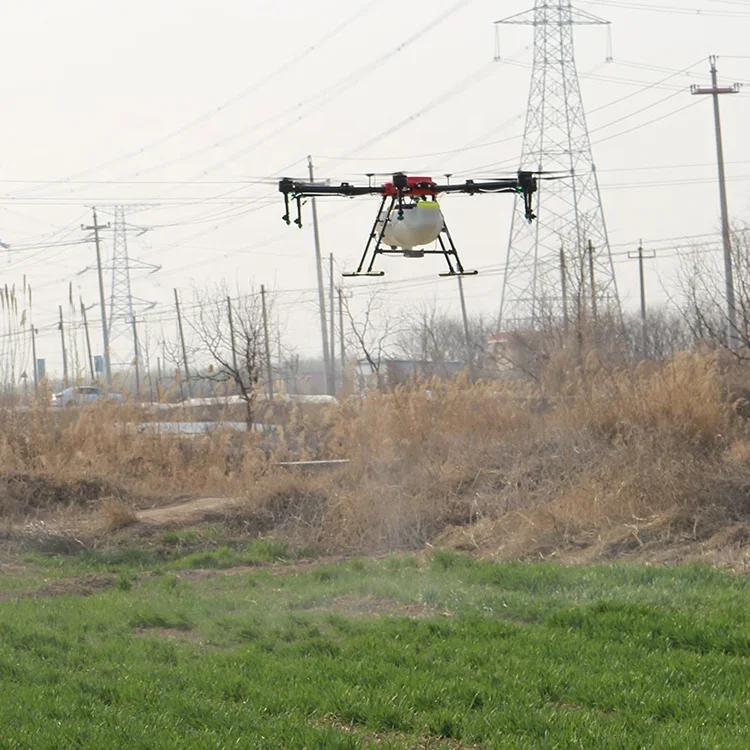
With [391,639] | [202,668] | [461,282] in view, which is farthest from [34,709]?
[461,282]

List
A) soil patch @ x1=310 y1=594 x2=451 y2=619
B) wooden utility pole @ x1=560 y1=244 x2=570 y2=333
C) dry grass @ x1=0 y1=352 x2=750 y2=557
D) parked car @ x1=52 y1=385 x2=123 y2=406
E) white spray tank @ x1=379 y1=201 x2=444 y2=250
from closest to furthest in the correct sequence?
soil patch @ x1=310 y1=594 x2=451 y2=619 < white spray tank @ x1=379 y1=201 x2=444 y2=250 < dry grass @ x1=0 y1=352 x2=750 y2=557 < parked car @ x1=52 y1=385 x2=123 y2=406 < wooden utility pole @ x1=560 y1=244 x2=570 y2=333

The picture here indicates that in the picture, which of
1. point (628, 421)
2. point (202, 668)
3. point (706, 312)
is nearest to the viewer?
point (202, 668)

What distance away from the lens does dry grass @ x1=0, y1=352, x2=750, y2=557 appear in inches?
593

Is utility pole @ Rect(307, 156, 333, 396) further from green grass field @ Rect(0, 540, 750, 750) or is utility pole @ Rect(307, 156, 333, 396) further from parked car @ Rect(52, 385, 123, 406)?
green grass field @ Rect(0, 540, 750, 750)

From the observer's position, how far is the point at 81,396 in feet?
77.4

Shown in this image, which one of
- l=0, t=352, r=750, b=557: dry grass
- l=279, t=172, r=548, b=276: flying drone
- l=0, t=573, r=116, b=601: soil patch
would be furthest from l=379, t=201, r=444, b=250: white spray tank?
l=0, t=573, r=116, b=601: soil patch

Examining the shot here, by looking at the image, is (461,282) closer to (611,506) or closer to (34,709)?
(611,506)

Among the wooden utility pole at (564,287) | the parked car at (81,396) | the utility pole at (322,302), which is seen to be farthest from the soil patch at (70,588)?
the utility pole at (322,302)

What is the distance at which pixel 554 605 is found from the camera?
10.3m

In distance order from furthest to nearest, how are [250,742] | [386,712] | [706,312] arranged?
[706,312] → [386,712] → [250,742]

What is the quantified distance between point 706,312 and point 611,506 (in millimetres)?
11071

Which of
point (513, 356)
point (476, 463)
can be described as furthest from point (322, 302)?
point (476, 463)

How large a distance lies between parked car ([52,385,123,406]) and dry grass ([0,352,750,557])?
1.86 ft

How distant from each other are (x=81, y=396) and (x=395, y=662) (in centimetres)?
1650
